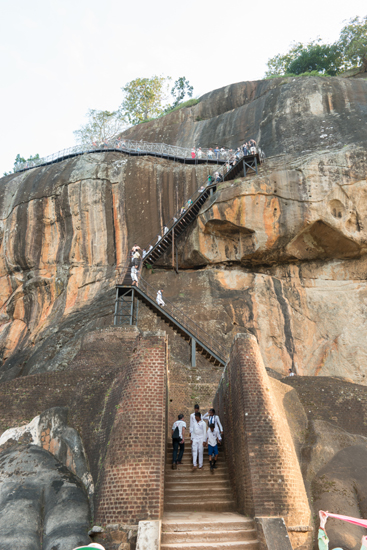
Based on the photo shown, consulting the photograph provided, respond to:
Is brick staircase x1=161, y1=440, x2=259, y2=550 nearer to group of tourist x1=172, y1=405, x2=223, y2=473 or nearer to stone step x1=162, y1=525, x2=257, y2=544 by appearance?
stone step x1=162, y1=525, x2=257, y2=544

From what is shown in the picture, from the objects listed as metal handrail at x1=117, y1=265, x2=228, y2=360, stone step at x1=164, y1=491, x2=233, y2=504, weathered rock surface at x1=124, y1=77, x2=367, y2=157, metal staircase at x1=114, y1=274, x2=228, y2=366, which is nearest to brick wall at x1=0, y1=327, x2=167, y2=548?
stone step at x1=164, y1=491, x2=233, y2=504

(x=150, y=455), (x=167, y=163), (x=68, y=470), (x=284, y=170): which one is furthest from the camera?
(x=167, y=163)

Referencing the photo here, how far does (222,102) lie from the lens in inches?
1393

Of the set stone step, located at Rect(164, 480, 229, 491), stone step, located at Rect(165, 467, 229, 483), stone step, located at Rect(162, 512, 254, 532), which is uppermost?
stone step, located at Rect(165, 467, 229, 483)

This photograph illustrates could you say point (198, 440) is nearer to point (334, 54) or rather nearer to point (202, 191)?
point (202, 191)

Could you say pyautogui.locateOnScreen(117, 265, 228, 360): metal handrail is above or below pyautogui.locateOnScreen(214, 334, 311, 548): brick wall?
above

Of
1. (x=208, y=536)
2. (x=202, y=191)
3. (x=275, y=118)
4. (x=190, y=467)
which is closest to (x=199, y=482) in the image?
(x=190, y=467)

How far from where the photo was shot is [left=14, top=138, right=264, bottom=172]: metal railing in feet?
95.2

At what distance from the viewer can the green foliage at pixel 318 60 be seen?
1539 inches

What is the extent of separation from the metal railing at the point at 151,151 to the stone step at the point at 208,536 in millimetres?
23652

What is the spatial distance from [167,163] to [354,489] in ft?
76.8

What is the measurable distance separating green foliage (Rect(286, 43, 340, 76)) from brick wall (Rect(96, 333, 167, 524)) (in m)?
37.7

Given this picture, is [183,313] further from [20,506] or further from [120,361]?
[20,506]

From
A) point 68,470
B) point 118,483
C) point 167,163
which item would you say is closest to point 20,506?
point 68,470
